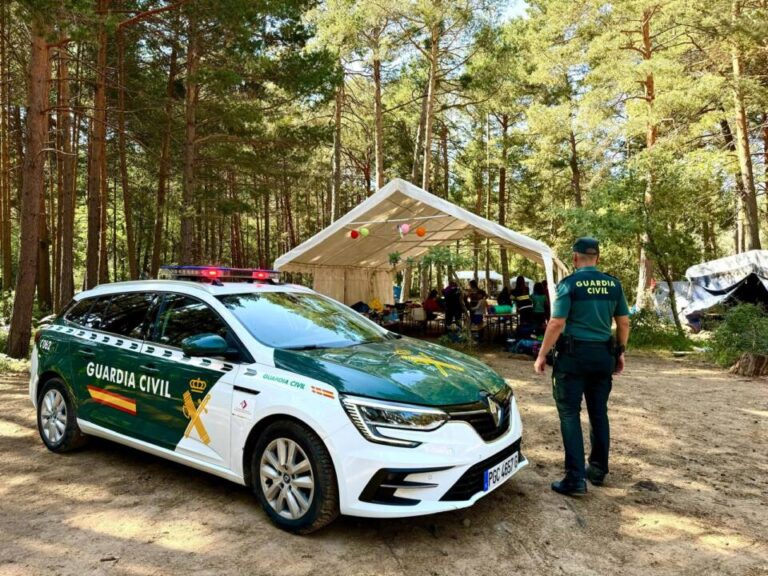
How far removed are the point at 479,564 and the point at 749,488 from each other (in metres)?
2.52

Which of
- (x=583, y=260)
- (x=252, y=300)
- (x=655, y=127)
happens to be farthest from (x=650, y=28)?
(x=252, y=300)

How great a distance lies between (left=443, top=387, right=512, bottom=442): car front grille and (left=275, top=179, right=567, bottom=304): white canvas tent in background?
6643mm

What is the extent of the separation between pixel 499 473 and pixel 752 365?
25.2 feet

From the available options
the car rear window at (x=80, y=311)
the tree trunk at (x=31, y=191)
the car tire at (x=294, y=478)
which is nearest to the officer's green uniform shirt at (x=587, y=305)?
the car tire at (x=294, y=478)

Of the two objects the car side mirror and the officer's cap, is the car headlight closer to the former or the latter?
the car side mirror

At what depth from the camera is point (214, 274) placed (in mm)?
4508

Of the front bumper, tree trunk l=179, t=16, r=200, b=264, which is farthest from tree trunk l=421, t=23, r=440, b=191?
the front bumper

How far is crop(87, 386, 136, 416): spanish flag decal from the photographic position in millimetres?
3930

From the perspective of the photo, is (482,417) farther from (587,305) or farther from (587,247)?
(587,247)

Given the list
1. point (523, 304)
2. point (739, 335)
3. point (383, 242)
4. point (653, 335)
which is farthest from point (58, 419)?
point (653, 335)

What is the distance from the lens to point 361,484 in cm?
284

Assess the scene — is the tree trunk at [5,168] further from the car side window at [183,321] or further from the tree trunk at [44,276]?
the car side window at [183,321]

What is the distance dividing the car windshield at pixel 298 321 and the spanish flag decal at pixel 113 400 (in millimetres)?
1060

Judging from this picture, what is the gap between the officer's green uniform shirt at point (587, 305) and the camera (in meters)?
3.73
